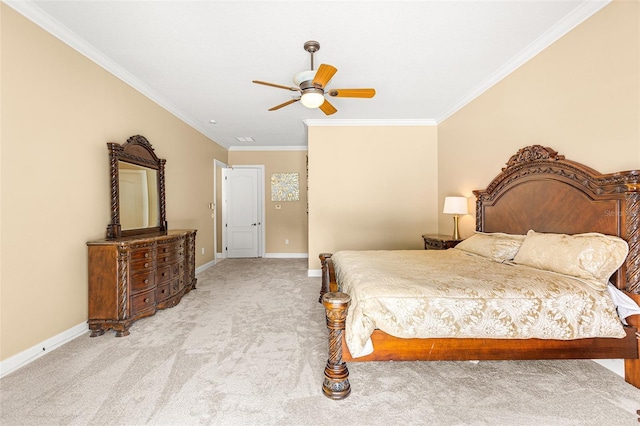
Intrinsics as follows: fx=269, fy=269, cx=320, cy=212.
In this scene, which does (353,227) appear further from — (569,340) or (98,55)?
(98,55)

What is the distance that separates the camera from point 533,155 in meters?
2.58

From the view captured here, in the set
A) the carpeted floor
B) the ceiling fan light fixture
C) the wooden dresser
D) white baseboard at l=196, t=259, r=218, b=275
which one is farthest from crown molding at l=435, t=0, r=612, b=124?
white baseboard at l=196, t=259, r=218, b=275

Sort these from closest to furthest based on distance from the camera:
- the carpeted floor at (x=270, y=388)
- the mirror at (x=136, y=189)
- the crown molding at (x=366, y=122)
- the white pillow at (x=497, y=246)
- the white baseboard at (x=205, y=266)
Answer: the carpeted floor at (x=270, y=388)
the white pillow at (x=497, y=246)
the mirror at (x=136, y=189)
the crown molding at (x=366, y=122)
the white baseboard at (x=205, y=266)

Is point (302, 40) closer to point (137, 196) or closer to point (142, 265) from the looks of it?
point (137, 196)

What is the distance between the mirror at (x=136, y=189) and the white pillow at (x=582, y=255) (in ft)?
13.2

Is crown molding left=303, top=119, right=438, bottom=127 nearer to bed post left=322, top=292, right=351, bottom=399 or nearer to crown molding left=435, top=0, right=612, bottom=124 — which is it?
crown molding left=435, top=0, right=612, bottom=124

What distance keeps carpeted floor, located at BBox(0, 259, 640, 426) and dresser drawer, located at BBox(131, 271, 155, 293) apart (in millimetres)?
420

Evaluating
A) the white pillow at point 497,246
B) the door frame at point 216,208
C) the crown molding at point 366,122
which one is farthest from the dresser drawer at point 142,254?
the white pillow at point 497,246

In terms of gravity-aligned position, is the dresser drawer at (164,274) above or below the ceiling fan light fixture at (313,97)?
below

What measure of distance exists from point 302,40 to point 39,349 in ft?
11.2

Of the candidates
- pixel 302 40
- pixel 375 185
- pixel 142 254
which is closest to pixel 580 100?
pixel 302 40

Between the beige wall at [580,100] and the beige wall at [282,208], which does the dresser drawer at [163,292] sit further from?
the beige wall at [580,100]

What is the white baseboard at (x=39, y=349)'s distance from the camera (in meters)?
1.96

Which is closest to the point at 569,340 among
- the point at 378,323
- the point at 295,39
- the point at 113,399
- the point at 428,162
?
the point at 378,323
